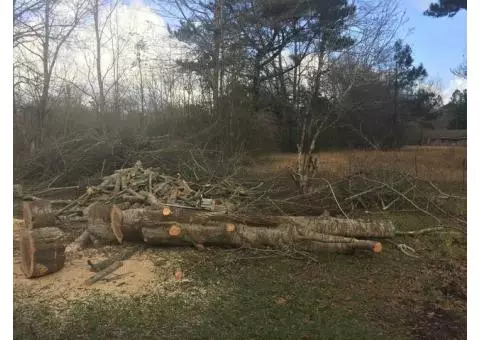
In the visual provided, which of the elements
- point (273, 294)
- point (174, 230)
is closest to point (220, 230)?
point (174, 230)

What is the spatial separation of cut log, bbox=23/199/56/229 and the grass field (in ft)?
1.20

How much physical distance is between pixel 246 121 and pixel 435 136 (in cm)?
175

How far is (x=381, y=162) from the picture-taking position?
4.21m

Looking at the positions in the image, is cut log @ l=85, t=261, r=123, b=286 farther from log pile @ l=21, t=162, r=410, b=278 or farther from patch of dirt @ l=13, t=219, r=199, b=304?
log pile @ l=21, t=162, r=410, b=278

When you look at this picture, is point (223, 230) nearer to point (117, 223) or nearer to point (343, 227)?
point (117, 223)

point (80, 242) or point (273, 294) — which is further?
point (80, 242)

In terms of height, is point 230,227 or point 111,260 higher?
point 230,227

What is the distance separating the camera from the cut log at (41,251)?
3.21m

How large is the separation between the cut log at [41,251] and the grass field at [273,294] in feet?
0.28

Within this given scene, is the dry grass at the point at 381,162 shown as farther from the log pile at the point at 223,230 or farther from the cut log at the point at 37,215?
the cut log at the point at 37,215

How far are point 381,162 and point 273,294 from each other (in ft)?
6.41

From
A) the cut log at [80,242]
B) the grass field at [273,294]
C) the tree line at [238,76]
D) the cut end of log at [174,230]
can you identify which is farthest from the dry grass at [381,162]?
the cut log at [80,242]
